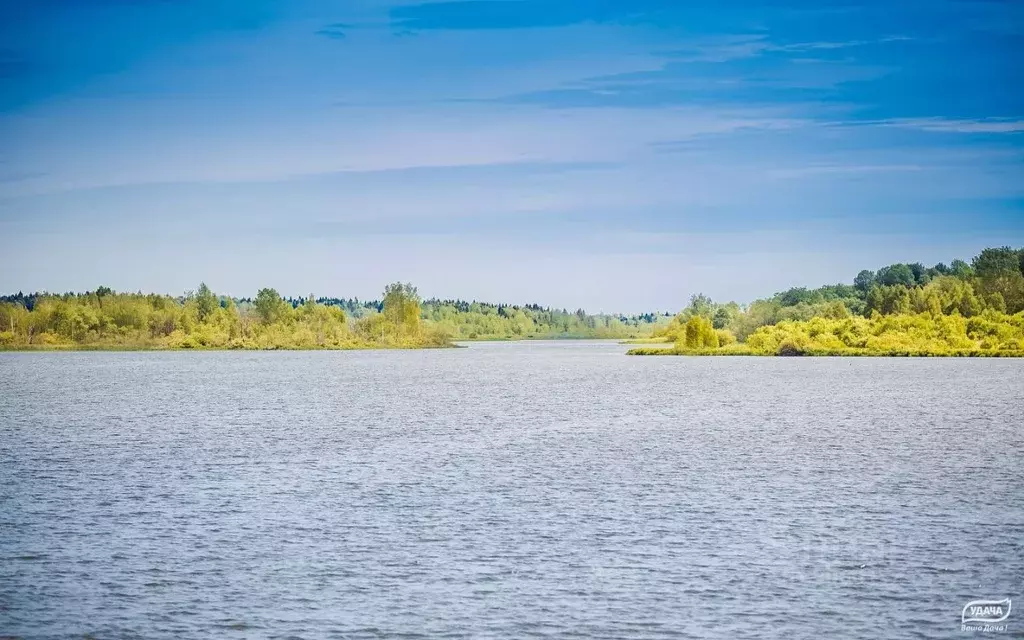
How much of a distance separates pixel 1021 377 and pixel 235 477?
9349 centimetres

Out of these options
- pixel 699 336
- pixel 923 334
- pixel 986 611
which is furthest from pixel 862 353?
pixel 986 611

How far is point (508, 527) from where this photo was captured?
25.1 metres

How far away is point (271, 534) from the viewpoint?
2448cm

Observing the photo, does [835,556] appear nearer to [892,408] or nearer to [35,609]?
[35,609]

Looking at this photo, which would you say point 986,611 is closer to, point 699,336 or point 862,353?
point 862,353

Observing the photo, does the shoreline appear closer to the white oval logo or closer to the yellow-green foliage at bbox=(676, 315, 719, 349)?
the yellow-green foliage at bbox=(676, 315, 719, 349)

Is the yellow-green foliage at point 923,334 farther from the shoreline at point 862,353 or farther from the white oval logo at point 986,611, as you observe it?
the white oval logo at point 986,611

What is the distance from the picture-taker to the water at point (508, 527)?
691 inches

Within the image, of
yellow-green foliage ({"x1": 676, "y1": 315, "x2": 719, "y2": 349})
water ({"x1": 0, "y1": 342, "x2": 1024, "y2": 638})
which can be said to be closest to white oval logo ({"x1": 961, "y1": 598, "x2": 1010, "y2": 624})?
water ({"x1": 0, "y1": 342, "x2": 1024, "y2": 638})

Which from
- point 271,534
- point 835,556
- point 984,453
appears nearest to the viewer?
point 835,556

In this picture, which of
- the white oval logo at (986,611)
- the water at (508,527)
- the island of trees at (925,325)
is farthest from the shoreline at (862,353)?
the white oval logo at (986,611)

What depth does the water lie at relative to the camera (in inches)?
691

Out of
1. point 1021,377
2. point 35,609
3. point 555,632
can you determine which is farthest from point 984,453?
point 1021,377

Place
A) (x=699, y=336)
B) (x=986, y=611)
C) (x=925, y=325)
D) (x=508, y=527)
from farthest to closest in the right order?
(x=699, y=336) → (x=925, y=325) → (x=508, y=527) → (x=986, y=611)
